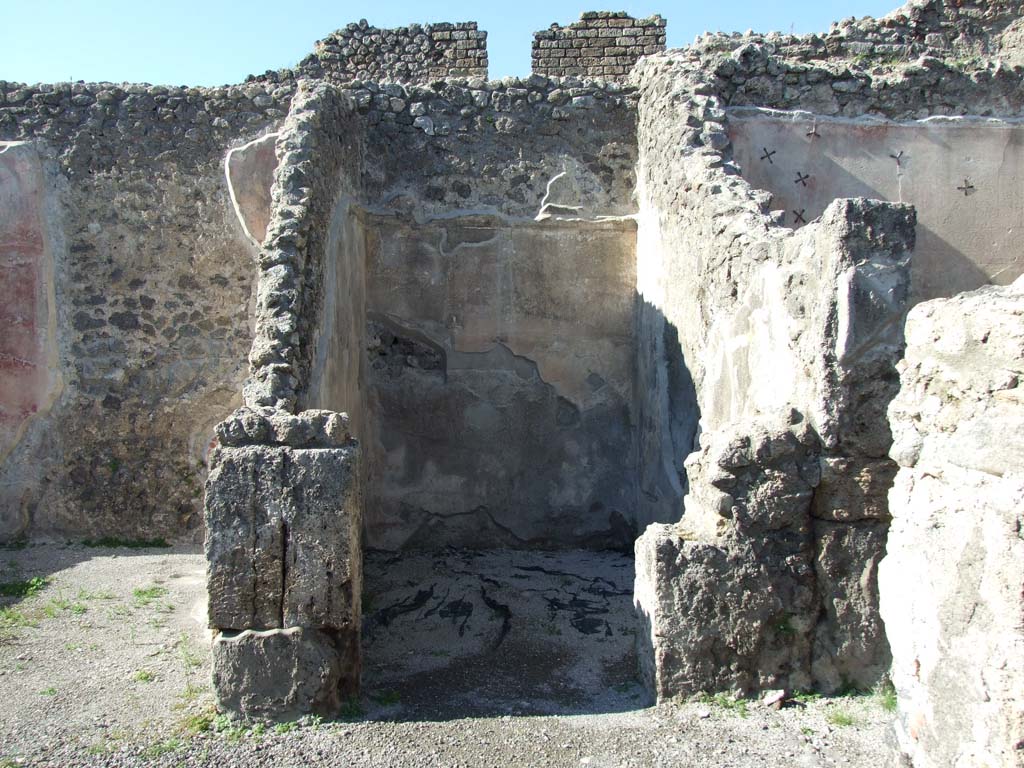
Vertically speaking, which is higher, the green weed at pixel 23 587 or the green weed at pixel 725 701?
the green weed at pixel 23 587

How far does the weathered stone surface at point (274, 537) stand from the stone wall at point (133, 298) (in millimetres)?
3052

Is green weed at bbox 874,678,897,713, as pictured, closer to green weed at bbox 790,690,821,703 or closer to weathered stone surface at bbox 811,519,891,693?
weathered stone surface at bbox 811,519,891,693

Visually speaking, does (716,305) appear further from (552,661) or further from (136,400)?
(136,400)

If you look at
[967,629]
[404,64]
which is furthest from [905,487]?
[404,64]

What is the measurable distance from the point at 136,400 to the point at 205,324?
0.74 metres

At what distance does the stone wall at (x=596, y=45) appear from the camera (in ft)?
35.5

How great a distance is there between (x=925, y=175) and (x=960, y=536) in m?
5.18

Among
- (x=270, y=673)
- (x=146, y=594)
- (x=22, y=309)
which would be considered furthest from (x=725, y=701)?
(x=22, y=309)

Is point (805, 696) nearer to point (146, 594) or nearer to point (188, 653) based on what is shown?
point (188, 653)

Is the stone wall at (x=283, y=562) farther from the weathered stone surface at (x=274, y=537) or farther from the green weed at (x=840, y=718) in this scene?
the green weed at (x=840, y=718)

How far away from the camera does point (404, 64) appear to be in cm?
1088

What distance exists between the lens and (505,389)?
24.0ft

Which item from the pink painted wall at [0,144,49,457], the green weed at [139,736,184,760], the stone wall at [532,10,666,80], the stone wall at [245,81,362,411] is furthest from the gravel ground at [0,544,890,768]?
the stone wall at [532,10,666,80]

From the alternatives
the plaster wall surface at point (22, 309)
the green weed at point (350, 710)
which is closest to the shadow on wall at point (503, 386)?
the plaster wall surface at point (22, 309)
